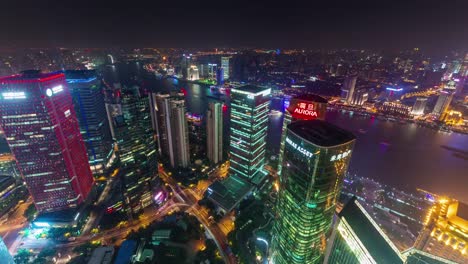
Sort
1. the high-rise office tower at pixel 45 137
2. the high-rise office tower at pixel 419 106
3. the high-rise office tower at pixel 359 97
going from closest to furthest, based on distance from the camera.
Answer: the high-rise office tower at pixel 45 137, the high-rise office tower at pixel 419 106, the high-rise office tower at pixel 359 97

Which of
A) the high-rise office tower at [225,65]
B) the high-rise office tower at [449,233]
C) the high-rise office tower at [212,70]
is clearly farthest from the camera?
the high-rise office tower at [212,70]

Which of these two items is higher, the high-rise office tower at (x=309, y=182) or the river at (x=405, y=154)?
the high-rise office tower at (x=309, y=182)

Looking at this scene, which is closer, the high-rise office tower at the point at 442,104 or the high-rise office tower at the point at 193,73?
the high-rise office tower at the point at 442,104

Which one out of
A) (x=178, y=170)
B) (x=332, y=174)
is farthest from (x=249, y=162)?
(x=332, y=174)

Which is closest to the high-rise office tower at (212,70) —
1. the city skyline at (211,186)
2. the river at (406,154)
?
the river at (406,154)

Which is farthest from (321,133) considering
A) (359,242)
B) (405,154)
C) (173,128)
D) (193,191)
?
(405,154)

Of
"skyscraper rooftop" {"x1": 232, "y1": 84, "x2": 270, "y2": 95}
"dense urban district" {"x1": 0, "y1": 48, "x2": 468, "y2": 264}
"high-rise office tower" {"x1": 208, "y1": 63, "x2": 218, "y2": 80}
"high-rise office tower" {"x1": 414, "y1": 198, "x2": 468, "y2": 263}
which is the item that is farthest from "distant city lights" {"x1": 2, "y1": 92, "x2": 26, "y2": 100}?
"high-rise office tower" {"x1": 208, "y1": 63, "x2": 218, "y2": 80}

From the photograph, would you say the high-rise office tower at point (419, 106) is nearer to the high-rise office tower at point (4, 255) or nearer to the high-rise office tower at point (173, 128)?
the high-rise office tower at point (173, 128)
